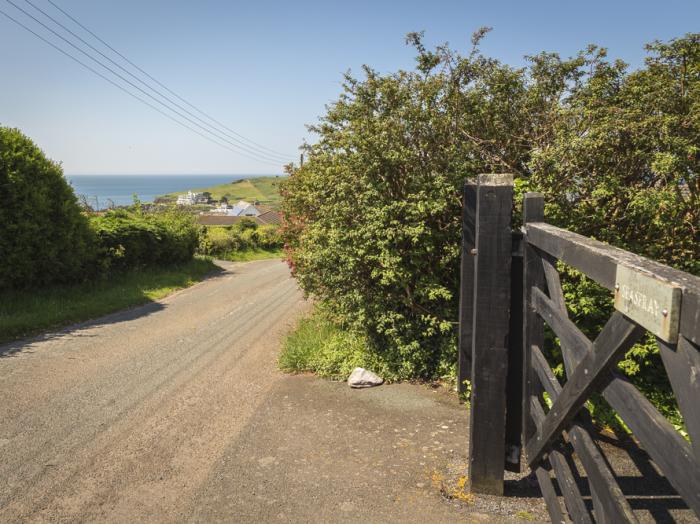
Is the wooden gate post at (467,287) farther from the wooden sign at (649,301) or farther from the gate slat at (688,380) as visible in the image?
the gate slat at (688,380)

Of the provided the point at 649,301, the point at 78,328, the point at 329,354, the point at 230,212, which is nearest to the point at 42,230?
the point at 78,328

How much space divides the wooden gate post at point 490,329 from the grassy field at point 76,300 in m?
9.50

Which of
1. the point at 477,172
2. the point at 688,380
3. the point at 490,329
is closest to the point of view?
the point at 688,380

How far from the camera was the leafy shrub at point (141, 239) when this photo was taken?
14.9 meters

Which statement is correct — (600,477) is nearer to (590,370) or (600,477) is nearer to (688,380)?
(590,370)

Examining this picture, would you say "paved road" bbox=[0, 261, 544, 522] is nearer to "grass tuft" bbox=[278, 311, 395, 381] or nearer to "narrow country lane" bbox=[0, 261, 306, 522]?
"narrow country lane" bbox=[0, 261, 306, 522]

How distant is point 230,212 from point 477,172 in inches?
4346

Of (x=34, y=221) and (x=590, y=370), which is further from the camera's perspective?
(x=34, y=221)

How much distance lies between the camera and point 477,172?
18.2 feet

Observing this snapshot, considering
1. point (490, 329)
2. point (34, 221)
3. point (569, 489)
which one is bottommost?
point (569, 489)

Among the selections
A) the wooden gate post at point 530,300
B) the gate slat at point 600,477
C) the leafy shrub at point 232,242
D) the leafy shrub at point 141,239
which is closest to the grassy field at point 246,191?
the leafy shrub at point 232,242

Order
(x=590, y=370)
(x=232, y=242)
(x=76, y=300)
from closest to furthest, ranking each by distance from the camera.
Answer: (x=590, y=370) < (x=76, y=300) < (x=232, y=242)

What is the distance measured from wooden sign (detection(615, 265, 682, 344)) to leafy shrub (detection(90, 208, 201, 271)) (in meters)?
15.2

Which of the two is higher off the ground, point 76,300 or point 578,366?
point 578,366
